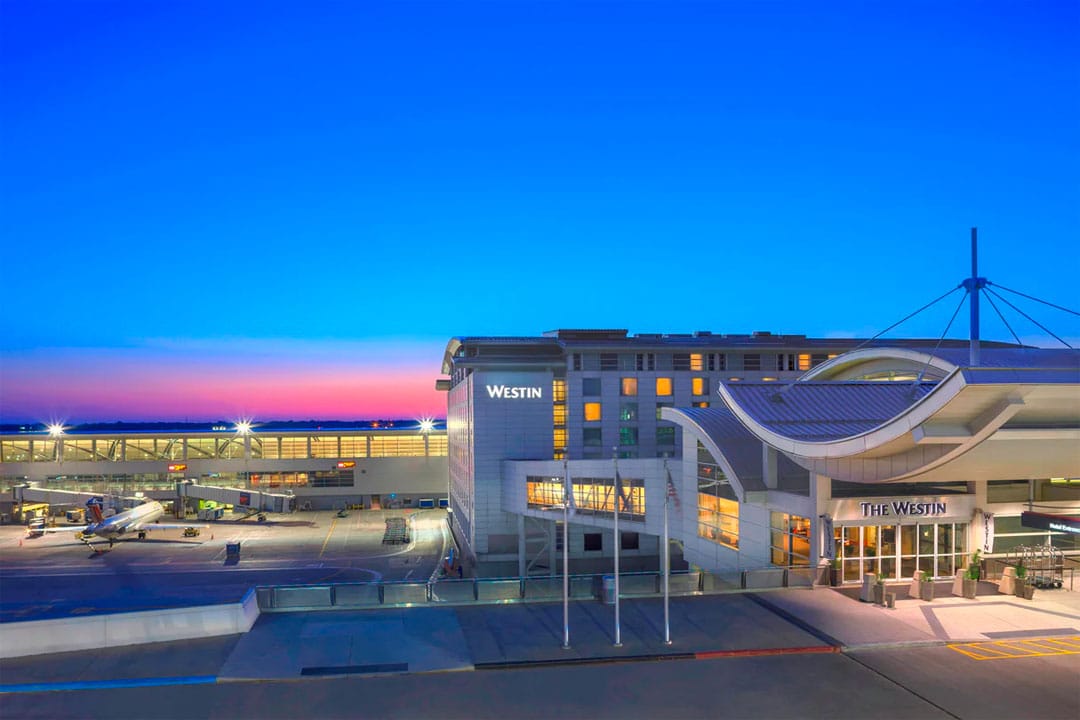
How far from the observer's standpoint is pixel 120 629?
23.6m

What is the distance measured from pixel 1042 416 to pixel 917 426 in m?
5.68

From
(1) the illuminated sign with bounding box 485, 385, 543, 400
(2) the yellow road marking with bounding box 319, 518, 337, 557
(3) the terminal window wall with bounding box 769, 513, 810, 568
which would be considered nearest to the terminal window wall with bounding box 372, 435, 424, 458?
(2) the yellow road marking with bounding box 319, 518, 337, 557

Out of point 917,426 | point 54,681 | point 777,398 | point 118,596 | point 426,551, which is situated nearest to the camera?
point 54,681

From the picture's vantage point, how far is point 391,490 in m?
103

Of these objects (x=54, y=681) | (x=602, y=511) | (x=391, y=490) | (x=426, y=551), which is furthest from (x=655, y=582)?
(x=391, y=490)

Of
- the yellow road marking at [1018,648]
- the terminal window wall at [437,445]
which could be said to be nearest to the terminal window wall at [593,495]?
the yellow road marking at [1018,648]

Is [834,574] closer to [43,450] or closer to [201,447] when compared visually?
[201,447]

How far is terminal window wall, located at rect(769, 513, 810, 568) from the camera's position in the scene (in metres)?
32.6

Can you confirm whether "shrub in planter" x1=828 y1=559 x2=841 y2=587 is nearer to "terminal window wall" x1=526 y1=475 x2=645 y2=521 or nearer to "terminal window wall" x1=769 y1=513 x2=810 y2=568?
"terminal window wall" x1=769 y1=513 x2=810 y2=568

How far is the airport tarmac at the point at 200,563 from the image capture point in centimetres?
5100

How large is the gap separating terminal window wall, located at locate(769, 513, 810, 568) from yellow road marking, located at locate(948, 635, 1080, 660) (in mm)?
9270

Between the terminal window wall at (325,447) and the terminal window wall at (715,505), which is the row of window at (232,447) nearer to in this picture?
the terminal window wall at (325,447)

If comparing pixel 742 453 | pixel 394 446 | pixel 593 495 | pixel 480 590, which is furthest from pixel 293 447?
pixel 480 590

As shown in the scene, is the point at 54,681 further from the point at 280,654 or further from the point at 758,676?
the point at 758,676
